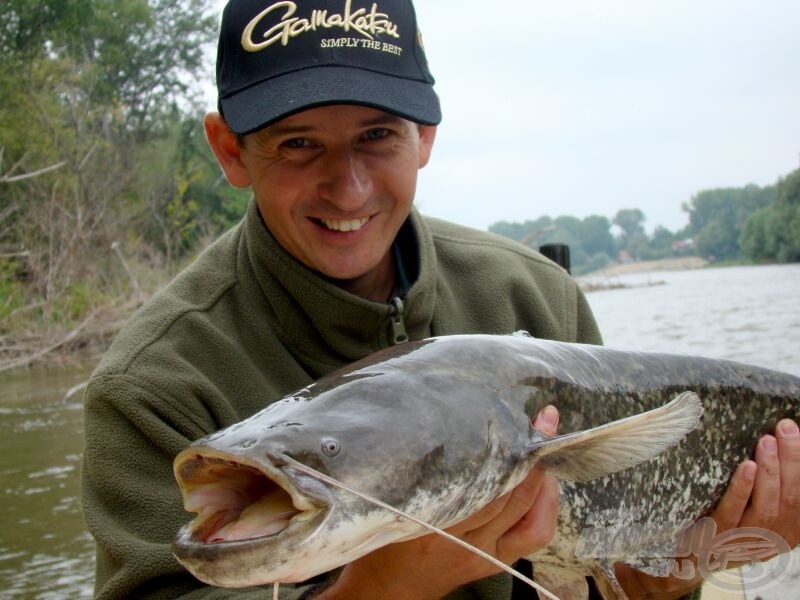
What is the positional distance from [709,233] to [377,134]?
9162cm

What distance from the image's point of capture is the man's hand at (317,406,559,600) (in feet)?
6.32

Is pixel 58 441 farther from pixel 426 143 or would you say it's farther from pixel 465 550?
pixel 465 550

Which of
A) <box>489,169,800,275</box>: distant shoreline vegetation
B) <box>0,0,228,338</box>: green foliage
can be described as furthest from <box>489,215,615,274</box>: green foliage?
<box>0,0,228,338</box>: green foliage

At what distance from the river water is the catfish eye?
135 cm

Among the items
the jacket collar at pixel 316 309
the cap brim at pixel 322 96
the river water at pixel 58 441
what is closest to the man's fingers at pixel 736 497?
the river water at pixel 58 441

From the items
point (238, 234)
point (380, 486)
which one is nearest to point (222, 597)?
point (380, 486)

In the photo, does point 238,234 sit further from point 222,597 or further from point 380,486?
point 380,486

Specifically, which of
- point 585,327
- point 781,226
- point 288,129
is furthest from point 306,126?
point 781,226

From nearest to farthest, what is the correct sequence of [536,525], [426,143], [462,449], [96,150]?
[462,449] → [536,525] → [426,143] → [96,150]

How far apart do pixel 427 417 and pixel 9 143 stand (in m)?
21.7

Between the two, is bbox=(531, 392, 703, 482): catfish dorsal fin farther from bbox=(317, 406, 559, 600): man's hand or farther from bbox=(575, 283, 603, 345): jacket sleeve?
bbox=(575, 283, 603, 345): jacket sleeve

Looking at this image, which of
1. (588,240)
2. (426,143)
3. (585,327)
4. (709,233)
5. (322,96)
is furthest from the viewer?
(588,240)

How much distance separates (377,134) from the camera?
254 centimetres

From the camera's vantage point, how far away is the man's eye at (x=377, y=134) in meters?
2.53
